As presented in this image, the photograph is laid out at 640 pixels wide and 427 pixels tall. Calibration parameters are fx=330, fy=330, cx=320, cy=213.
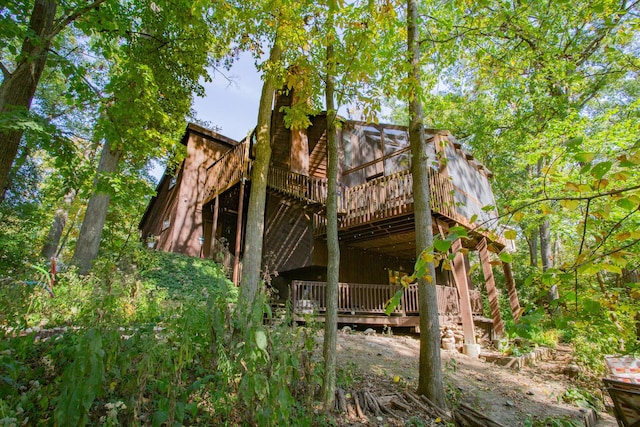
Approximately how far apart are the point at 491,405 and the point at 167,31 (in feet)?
39.4

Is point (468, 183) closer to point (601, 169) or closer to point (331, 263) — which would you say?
point (331, 263)

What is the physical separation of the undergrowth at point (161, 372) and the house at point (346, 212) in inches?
275

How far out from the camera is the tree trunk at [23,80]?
446 centimetres

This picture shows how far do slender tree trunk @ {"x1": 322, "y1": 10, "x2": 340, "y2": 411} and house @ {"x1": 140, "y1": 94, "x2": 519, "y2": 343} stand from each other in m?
5.35

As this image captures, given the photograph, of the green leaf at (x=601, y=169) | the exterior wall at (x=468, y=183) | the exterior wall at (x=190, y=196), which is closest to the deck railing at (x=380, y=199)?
the exterior wall at (x=468, y=183)

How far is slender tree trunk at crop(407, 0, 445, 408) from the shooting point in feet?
16.5

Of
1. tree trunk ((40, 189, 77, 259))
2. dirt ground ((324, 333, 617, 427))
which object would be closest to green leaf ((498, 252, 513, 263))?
dirt ground ((324, 333, 617, 427))

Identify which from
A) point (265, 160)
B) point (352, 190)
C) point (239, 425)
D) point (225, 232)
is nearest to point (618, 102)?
point (352, 190)

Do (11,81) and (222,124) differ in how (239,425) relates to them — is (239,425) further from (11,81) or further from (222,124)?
(222,124)

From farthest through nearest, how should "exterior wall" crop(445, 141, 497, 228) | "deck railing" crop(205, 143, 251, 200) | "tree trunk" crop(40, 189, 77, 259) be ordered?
"tree trunk" crop(40, 189, 77, 259), "deck railing" crop(205, 143, 251, 200), "exterior wall" crop(445, 141, 497, 228)

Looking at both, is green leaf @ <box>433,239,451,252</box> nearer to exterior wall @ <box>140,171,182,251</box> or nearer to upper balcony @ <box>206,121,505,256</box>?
upper balcony @ <box>206,121,505,256</box>

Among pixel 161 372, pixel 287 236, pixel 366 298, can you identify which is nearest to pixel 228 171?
pixel 287 236

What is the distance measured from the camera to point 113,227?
54.5 ft

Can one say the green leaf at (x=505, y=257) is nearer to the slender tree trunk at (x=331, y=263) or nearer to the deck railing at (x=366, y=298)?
the slender tree trunk at (x=331, y=263)
